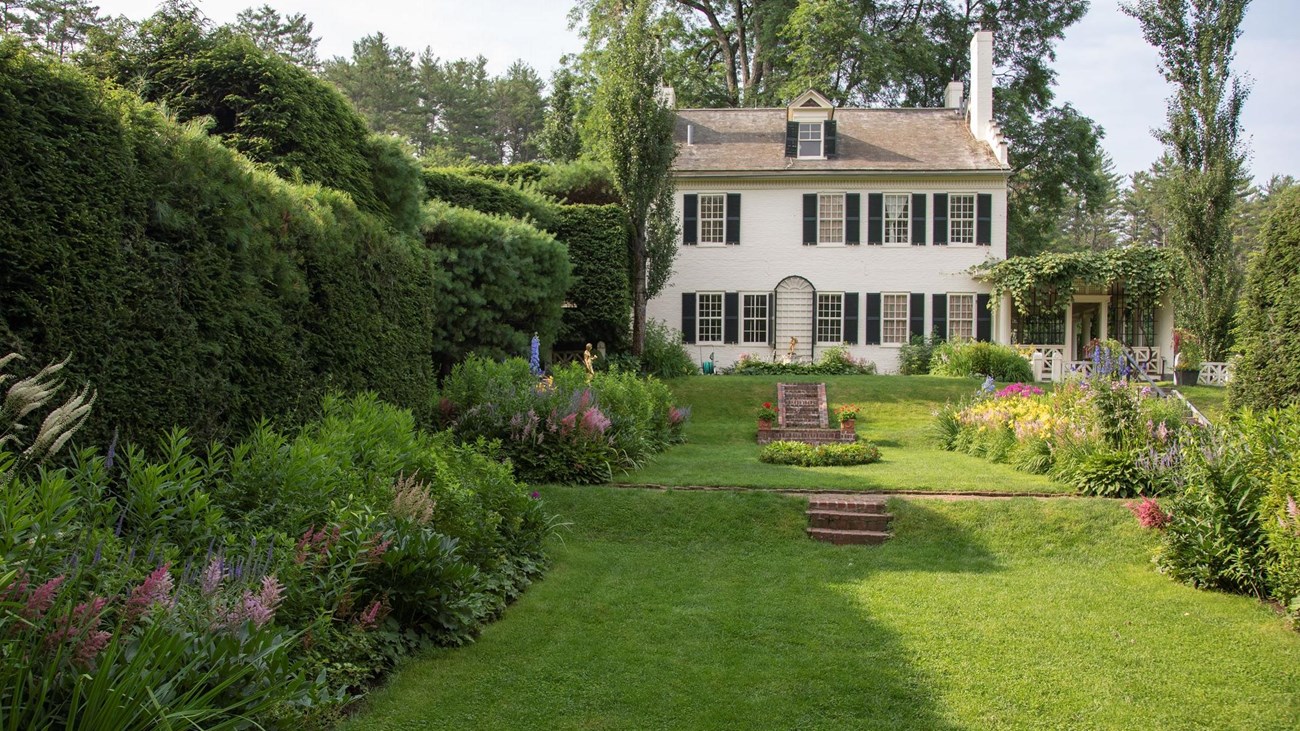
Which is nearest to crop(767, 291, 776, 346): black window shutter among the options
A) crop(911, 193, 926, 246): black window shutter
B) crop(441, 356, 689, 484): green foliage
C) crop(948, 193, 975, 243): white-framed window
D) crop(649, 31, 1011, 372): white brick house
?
crop(649, 31, 1011, 372): white brick house

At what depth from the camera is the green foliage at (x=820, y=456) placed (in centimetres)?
1273

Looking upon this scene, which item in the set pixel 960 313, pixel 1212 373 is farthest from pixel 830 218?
pixel 1212 373

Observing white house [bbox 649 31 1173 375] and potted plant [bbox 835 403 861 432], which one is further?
white house [bbox 649 31 1173 375]

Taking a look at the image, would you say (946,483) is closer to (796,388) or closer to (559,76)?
(796,388)

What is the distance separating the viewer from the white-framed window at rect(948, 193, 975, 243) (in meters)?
25.3

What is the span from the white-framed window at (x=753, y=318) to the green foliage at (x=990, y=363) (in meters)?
5.56

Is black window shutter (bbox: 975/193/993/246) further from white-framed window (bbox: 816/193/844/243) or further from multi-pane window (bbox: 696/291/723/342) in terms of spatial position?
multi-pane window (bbox: 696/291/723/342)

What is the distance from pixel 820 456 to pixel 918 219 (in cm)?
1475

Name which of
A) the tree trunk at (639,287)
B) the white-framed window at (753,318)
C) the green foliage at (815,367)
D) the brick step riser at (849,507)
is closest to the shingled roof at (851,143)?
the white-framed window at (753,318)

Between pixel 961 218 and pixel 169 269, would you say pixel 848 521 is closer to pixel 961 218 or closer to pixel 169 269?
Result: pixel 169 269

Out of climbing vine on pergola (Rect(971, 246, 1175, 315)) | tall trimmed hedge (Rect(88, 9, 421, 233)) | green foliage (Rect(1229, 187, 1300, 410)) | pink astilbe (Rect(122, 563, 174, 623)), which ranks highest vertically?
tall trimmed hedge (Rect(88, 9, 421, 233))

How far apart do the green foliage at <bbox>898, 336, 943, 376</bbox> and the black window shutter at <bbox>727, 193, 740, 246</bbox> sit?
5878 mm

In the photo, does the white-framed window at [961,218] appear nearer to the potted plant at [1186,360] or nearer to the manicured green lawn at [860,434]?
the manicured green lawn at [860,434]

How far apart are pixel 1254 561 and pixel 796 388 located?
42.9 feet
